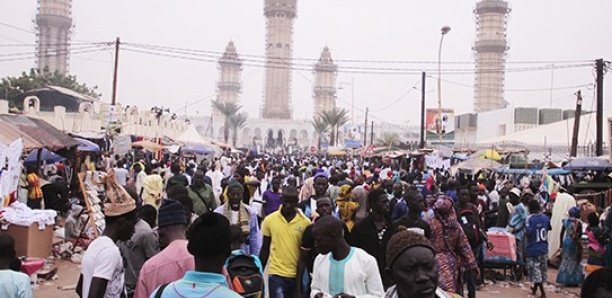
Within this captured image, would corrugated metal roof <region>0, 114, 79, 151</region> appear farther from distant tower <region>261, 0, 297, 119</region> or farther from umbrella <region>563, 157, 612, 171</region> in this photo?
distant tower <region>261, 0, 297, 119</region>

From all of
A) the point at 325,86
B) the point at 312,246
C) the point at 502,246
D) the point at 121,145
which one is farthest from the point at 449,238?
the point at 325,86

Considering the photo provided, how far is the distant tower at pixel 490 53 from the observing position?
301 ft

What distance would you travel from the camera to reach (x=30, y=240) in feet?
32.7

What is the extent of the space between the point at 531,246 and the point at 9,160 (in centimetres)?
774

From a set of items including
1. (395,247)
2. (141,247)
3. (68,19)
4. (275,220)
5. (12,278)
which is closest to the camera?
(395,247)

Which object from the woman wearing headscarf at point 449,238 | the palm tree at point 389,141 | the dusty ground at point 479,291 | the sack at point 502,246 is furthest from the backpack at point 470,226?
the palm tree at point 389,141

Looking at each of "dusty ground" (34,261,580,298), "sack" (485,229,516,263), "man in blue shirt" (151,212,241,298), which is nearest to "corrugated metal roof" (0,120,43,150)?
"dusty ground" (34,261,580,298)

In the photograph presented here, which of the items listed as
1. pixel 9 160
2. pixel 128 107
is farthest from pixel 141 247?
pixel 128 107

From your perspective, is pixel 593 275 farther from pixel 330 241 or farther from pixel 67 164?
pixel 67 164

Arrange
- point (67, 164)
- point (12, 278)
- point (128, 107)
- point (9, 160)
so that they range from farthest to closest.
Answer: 1. point (128, 107)
2. point (67, 164)
3. point (9, 160)
4. point (12, 278)

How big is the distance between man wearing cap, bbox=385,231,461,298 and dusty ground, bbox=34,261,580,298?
7066 mm

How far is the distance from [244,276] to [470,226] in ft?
16.2

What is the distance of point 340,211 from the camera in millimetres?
7328

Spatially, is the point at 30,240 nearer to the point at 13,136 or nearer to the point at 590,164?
the point at 13,136
